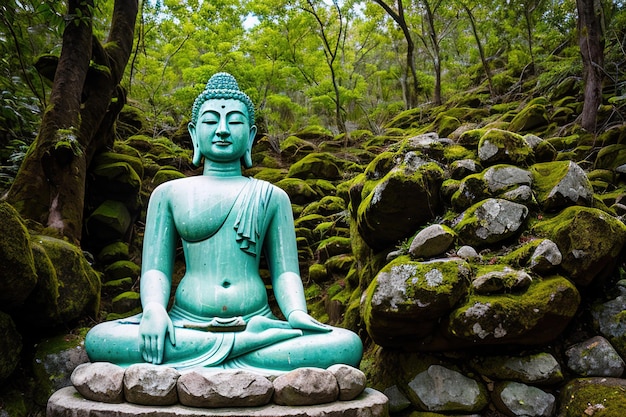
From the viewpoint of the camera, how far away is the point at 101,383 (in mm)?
2934

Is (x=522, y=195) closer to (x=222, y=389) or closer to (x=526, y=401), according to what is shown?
(x=526, y=401)

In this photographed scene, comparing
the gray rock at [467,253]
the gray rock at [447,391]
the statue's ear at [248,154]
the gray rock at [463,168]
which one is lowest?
the gray rock at [447,391]

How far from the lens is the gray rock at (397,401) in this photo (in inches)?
160

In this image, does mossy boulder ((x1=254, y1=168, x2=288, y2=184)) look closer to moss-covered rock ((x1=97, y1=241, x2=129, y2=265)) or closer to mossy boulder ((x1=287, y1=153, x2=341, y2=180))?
mossy boulder ((x1=287, y1=153, x2=341, y2=180))

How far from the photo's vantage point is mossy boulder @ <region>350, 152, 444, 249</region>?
15.7 feet

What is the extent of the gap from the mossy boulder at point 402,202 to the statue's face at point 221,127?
146 cm

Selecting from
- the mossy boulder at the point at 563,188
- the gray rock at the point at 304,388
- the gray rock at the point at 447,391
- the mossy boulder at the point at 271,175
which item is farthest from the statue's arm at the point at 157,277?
the mossy boulder at the point at 271,175

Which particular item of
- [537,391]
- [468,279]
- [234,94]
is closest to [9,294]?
[234,94]

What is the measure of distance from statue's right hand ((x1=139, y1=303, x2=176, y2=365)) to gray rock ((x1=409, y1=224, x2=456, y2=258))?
2259mm

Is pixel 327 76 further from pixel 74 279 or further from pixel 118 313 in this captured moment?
pixel 74 279

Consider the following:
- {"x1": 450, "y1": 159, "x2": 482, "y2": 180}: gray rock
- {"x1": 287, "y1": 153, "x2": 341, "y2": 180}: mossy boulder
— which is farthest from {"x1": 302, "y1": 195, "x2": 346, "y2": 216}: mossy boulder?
{"x1": 450, "y1": 159, "x2": 482, "y2": 180}: gray rock

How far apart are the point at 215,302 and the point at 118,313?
321cm

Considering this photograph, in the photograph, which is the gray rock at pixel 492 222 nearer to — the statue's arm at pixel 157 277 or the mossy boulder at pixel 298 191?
the statue's arm at pixel 157 277

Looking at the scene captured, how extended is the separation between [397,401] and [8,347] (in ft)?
10.2
